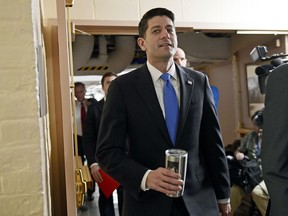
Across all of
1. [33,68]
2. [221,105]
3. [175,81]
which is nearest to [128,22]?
[175,81]

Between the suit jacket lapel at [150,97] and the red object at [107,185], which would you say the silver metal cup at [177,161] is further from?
the red object at [107,185]

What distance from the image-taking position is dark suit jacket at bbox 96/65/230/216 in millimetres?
1207

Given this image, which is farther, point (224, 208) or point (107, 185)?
point (107, 185)

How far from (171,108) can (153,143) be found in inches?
6.1

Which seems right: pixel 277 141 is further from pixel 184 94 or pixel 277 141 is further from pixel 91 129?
pixel 91 129

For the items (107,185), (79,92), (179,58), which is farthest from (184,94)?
(79,92)

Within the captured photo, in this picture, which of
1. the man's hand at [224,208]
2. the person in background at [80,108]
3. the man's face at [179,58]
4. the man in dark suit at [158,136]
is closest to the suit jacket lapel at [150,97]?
the man in dark suit at [158,136]

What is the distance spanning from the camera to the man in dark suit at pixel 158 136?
3.97ft

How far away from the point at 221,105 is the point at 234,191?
2.24m

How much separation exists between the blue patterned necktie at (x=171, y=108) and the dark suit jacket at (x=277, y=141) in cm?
40

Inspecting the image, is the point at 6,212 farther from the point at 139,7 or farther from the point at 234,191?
the point at 234,191

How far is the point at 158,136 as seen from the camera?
1217 millimetres

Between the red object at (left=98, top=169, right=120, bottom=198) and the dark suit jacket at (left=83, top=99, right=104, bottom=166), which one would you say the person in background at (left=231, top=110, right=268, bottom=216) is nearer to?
the red object at (left=98, top=169, right=120, bottom=198)

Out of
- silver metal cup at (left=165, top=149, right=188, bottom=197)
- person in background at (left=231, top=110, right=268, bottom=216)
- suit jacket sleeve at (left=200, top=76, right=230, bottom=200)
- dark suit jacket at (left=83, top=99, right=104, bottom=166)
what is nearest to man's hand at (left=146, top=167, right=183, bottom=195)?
silver metal cup at (left=165, top=149, right=188, bottom=197)
